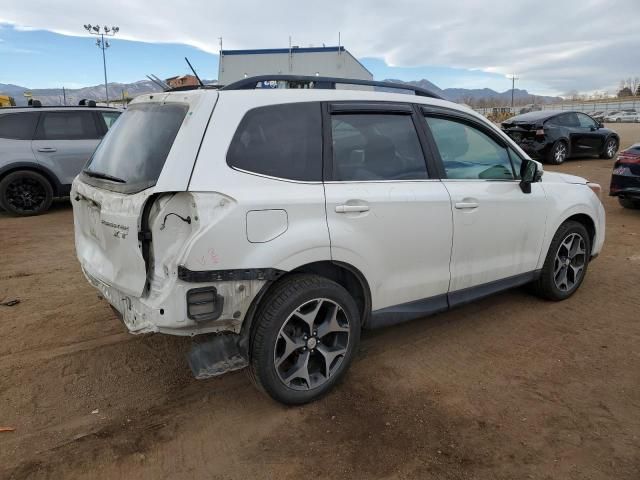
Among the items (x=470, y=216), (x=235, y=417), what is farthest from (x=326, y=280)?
(x=470, y=216)

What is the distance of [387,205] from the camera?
3213mm

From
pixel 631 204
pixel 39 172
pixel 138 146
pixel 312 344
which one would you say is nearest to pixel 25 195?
pixel 39 172

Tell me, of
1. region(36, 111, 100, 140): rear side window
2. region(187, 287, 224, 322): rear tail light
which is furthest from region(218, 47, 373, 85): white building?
region(187, 287, 224, 322): rear tail light

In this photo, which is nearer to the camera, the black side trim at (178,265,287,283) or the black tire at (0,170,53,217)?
the black side trim at (178,265,287,283)

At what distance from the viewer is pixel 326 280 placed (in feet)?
9.95

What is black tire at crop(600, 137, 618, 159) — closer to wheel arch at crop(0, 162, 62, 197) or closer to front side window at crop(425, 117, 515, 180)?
front side window at crop(425, 117, 515, 180)

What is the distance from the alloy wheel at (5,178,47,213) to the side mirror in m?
8.10

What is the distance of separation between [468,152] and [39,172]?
25.7 ft

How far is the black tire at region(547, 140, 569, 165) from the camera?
13.9m

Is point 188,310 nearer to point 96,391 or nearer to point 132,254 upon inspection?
point 132,254

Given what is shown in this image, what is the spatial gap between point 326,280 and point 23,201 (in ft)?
25.9

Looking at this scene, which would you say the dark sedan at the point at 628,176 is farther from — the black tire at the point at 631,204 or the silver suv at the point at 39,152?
the silver suv at the point at 39,152

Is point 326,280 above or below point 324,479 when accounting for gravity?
above

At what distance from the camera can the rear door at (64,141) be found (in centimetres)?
884
